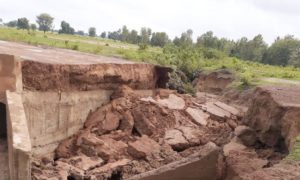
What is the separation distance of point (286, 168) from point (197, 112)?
231 inches

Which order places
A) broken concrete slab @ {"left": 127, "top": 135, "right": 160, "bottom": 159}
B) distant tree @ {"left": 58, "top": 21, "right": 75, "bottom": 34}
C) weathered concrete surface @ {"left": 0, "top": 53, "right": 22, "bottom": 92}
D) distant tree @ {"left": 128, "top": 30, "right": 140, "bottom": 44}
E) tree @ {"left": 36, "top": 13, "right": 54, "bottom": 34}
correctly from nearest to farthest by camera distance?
weathered concrete surface @ {"left": 0, "top": 53, "right": 22, "bottom": 92}
broken concrete slab @ {"left": 127, "top": 135, "right": 160, "bottom": 159}
distant tree @ {"left": 128, "top": 30, "right": 140, "bottom": 44}
distant tree @ {"left": 58, "top": 21, "right": 75, "bottom": 34}
tree @ {"left": 36, "top": 13, "right": 54, "bottom": 34}

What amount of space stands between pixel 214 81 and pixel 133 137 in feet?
42.0

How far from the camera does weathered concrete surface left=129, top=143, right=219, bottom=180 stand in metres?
8.60

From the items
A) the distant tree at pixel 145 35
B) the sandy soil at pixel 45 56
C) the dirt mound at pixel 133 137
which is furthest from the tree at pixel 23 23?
the dirt mound at pixel 133 137

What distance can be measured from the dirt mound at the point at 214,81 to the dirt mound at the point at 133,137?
353 inches

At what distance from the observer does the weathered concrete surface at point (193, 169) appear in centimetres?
860

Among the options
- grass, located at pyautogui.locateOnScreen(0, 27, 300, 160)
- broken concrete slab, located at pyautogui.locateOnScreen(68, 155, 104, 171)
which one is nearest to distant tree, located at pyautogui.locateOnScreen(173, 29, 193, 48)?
grass, located at pyautogui.locateOnScreen(0, 27, 300, 160)

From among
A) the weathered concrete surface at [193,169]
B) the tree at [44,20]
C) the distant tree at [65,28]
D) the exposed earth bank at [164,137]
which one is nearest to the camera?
the weathered concrete surface at [193,169]

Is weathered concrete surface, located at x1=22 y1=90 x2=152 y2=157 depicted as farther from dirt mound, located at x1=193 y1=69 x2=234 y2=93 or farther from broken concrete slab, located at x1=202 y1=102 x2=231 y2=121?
dirt mound, located at x1=193 y1=69 x2=234 y2=93

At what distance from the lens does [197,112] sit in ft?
41.9

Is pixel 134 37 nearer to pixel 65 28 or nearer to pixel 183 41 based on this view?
pixel 183 41

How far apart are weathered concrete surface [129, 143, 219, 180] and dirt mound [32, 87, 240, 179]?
3.77 ft

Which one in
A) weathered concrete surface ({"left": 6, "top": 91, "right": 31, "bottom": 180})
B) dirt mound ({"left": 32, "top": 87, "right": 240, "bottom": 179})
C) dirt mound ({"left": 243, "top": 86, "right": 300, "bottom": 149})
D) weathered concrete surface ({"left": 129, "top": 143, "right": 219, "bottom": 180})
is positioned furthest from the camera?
dirt mound ({"left": 32, "top": 87, "right": 240, "bottom": 179})

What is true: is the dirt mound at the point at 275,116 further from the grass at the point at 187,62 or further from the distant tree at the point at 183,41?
the distant tree at the point at 183,41
